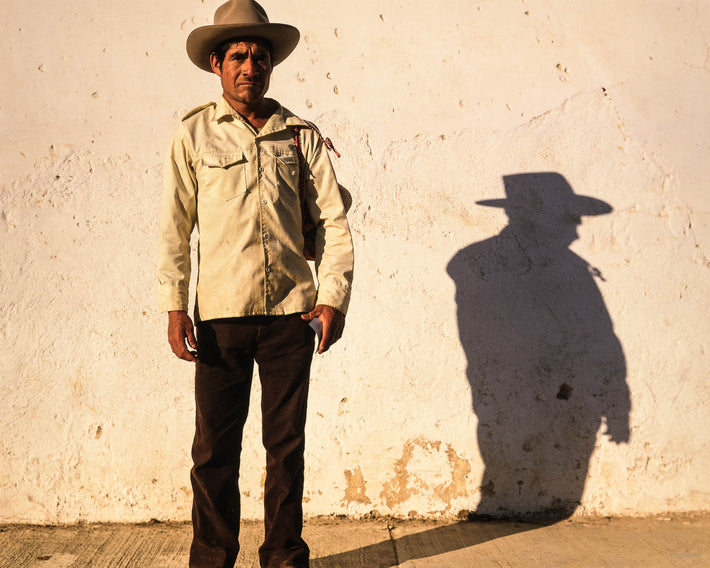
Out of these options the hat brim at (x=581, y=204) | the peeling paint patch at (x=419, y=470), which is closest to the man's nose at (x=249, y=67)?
the hat brim at (x=581, y=204)

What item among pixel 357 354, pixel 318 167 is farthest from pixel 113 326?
pixel 318 167

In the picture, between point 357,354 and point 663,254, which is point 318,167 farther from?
point 663,254

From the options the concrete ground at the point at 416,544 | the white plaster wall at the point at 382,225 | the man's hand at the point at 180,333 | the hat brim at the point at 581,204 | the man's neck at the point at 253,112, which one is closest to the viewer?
the man's hand at the point at 180,333

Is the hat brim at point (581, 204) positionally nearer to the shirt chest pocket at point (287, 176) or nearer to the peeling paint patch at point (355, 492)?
the shirt chest pocket at point (287, 176)

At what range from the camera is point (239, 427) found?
2.36 m

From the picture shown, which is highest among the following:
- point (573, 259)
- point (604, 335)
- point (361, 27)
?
point (361, 27)

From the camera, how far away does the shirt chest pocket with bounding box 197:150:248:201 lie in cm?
227

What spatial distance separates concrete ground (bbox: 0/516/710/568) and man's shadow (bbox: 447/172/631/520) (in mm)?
181

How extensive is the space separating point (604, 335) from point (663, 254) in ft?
1.42

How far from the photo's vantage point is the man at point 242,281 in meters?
2.26

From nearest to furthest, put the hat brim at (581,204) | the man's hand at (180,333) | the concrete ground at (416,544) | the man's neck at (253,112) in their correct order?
Result: 1. the man's hand at (180,333)
2. the man's neck at (253,112)
3. the concrete ground at (416,544)
4. the hat brim at (581,204)

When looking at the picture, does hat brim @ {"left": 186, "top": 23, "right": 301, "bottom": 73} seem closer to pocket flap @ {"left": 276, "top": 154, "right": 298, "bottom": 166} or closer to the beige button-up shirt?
the beige button-up shirt

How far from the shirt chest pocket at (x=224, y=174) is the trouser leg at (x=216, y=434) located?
1.29ft

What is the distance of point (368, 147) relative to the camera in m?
3.20
